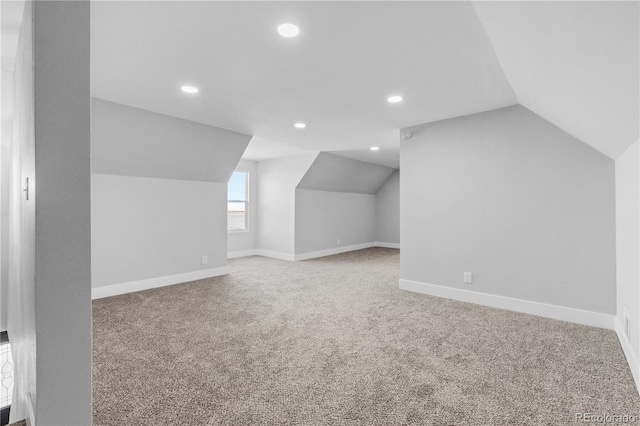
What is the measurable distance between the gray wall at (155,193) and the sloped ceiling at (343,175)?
196cm

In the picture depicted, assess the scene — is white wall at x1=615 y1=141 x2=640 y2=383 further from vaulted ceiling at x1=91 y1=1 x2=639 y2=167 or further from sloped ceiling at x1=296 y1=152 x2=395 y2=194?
sloped ceiling at x1=296 y1=152 x2=395 y2=194

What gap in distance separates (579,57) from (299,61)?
1711 millimetres

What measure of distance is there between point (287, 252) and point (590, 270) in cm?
504

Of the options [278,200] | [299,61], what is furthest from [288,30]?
[278,200]

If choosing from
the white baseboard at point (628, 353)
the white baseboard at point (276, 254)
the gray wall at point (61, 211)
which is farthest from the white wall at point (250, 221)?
the white baseboard at point (628, 353)

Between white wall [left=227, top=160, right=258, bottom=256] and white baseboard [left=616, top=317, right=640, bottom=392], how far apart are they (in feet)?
20.2

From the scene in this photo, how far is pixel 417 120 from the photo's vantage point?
394 cm

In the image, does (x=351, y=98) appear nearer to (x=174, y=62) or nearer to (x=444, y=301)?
(x=174, y=62)

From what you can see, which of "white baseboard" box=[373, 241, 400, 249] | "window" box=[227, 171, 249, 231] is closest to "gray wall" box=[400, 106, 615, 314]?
"window" box=[227, 171, 249, 231]

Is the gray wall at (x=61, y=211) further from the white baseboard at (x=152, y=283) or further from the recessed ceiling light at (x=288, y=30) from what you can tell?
the white baseboard at (x=152, y=283)

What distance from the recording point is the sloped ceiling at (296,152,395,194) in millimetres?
6488

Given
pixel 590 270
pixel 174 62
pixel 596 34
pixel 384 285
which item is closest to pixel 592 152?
pixel 590 270

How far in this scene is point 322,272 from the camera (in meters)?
5.44

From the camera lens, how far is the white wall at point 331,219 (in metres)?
6.94
